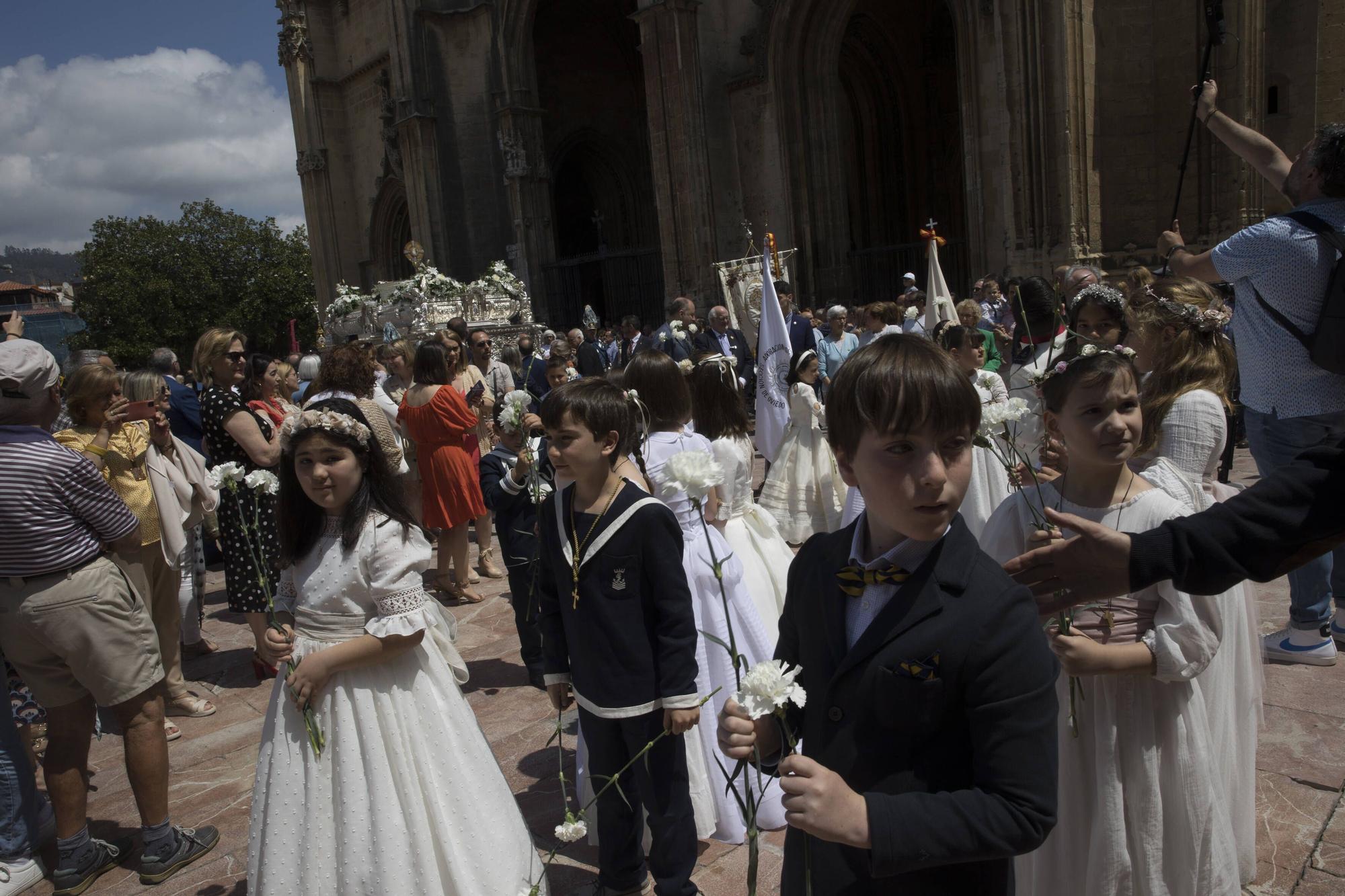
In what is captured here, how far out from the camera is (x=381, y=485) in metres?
2.89

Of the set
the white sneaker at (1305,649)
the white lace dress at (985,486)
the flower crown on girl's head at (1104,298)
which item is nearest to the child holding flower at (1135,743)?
the flower crown on girl's head at (1104,298)

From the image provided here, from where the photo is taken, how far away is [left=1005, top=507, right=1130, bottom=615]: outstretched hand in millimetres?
1707

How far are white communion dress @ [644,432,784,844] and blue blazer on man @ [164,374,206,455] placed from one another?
5392 millimetres

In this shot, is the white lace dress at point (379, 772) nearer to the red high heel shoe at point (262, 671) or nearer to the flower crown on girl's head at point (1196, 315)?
the flower crown on girl's head at point (1196, 315)

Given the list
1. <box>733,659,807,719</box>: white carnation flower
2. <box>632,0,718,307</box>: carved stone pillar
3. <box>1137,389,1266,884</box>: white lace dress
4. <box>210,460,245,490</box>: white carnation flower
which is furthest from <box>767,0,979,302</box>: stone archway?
<box>733,659,807,719</box>: white carnation flower

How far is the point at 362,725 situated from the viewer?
2646 millimetres

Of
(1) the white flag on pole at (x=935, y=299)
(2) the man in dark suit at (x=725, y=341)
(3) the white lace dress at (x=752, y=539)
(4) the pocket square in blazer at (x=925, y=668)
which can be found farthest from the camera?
(2) the man in dark suit at (x=725, y=341)

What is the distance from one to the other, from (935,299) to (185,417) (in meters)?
7.39

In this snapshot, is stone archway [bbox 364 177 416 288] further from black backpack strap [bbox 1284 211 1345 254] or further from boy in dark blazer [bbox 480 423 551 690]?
black backpack strap [bbox 1284 211 1345 254]

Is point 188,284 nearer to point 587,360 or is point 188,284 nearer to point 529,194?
point 529,194

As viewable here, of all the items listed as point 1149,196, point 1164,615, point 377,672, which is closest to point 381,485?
point 377,672

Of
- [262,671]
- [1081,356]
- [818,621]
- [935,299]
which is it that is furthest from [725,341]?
[818,621]

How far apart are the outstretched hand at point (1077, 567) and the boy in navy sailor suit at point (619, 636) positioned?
1.26 m

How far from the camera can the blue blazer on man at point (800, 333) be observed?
979 centimetres
